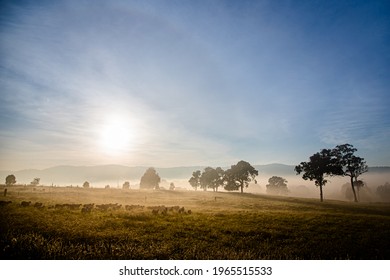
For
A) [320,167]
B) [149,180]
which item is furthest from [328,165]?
[149,180]

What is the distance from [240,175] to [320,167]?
30993mm

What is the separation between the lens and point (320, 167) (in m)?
54.9

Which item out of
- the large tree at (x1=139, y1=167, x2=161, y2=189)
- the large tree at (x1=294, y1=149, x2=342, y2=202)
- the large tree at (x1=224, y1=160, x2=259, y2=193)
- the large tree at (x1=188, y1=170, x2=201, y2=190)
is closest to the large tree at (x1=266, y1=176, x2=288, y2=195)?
the large tree at (x1=188, y1=170, x2=201, y2=190)

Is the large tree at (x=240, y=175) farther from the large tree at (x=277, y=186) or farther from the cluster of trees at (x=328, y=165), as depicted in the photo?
the large tree at (x=277, y=186)

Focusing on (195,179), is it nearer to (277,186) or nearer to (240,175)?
(240,175)

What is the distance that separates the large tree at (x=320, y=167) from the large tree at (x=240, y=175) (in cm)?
2428

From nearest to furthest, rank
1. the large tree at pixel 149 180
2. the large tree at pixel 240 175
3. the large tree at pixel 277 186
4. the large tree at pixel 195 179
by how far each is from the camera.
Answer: the large tree at pixel 240 175 → the large tree at pixel 149 180 → the large tree at pixel 195 179 → the large tree at pixel 277 186

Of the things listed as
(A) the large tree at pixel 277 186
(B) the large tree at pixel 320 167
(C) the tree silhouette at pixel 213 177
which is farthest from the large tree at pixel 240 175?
(A) the large tree at pixel 277 186

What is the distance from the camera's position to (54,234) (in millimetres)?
12766

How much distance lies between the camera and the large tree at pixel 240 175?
268 feet

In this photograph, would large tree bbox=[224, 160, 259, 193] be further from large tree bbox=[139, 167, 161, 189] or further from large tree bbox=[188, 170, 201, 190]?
large tree bbox=[139, 167, 161, 189]

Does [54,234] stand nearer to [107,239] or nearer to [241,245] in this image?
[107,239]
